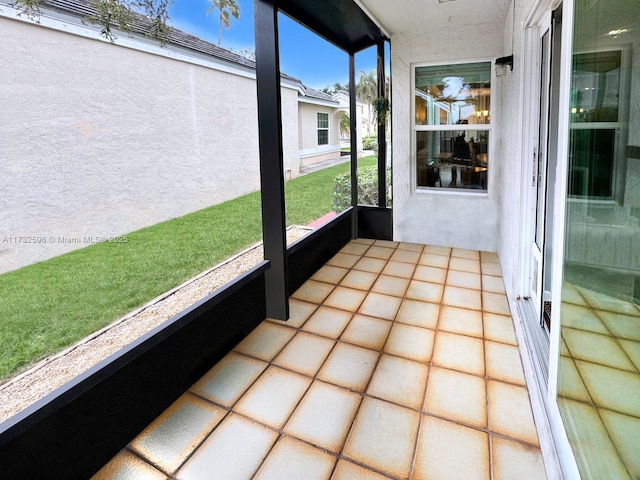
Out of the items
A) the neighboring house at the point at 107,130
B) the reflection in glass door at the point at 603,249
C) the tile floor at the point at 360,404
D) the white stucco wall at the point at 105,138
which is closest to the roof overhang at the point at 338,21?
the neighboring house at the point at 107,130

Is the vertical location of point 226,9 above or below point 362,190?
above

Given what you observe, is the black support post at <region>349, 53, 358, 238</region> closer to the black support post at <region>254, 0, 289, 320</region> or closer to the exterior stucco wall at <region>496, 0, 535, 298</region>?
the exterior stucco wall at <region>496, 0, 535, 298</region>

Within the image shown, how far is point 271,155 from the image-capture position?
2.50m

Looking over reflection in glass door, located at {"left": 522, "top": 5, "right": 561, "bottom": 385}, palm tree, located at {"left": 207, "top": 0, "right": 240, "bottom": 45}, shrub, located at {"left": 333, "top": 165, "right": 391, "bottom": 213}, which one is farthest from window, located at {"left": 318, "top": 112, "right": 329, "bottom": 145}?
reflection in glass door, located at {"left": 522, "top": 5, "right": 561, "bottom": 385}

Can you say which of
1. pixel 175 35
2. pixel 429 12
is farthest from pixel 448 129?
pixel 175 35

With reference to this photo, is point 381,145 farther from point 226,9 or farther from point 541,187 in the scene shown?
point 226,9

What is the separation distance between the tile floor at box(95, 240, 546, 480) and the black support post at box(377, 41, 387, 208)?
194 centimetres

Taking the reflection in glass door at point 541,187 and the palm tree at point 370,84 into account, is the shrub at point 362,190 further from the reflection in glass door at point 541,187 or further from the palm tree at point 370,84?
the reflection in glass door at point 541,187

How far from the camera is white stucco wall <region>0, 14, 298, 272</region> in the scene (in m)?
1.63

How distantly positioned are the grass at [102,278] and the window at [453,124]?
6.87 ft

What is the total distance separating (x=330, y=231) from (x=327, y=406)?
233 centimetres

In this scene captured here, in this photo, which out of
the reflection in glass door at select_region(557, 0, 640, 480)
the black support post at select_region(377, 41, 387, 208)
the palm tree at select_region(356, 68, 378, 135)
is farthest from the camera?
the palm tree at select_region(356, 68, 378, 135)

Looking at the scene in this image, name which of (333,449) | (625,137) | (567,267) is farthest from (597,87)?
(333,449)

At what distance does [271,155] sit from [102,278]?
127cm
